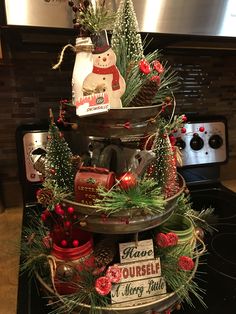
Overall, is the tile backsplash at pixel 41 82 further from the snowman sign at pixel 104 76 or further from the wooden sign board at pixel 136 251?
the wooden sign board at pixel 136 251

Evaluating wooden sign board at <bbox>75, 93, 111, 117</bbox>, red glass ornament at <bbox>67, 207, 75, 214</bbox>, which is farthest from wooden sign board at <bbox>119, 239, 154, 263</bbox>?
wooden sign board at <bbox>75, 93, 111, 117</bbox>

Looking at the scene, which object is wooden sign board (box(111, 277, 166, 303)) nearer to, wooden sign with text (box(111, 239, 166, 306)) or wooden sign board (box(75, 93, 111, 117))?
wooden sign with text (box(111, 239, 166, 306))

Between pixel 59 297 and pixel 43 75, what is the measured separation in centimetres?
76

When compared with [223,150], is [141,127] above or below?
above

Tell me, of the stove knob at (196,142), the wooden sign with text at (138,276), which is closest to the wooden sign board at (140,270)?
the wooden sign with text at (138,276)

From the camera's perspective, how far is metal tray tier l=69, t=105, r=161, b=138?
0.45 metres

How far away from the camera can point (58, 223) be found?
0.56 m

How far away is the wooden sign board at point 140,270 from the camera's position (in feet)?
1.64

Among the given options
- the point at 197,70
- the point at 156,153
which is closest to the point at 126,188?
the point at 156,153

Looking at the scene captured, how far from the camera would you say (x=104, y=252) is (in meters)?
0.54

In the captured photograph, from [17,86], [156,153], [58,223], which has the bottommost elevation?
[58,223]

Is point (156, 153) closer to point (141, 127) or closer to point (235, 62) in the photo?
point (141, 127)

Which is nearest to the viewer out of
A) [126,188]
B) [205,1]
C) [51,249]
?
[126,188]

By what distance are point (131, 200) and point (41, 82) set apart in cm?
71
